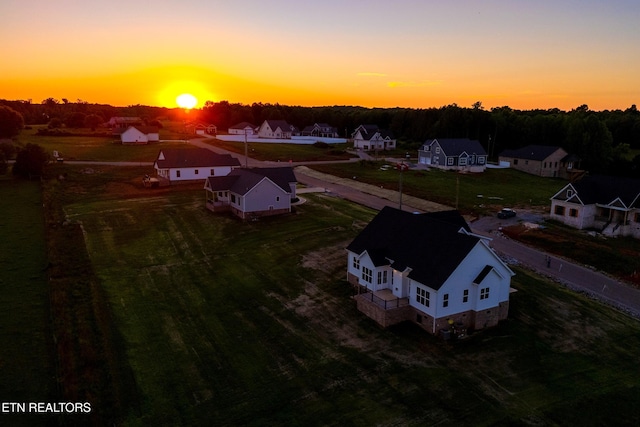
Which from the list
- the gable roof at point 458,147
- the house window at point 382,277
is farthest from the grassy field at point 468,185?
the house window at point 382,277

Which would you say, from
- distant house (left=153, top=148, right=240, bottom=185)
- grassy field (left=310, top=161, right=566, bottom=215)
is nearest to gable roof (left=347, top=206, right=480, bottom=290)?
grassy field (left=310, top=161, right=566, bottom=215)

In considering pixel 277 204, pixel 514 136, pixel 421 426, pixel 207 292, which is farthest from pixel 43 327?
pixel 514 136

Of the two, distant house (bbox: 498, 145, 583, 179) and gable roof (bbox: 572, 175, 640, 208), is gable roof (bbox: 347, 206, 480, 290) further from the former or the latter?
distant house (bbox: 498, 145, 583, 179)

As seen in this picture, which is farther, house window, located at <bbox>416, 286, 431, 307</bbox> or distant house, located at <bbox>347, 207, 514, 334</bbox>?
house window, located at <bbox>416, 286, 431, 307</bbox>

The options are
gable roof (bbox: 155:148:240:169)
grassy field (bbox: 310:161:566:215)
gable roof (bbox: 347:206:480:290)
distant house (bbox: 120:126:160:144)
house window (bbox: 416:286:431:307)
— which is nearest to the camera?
gable roof (bbox: 347:206:480:290)

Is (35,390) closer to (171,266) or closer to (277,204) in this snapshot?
(171,266)

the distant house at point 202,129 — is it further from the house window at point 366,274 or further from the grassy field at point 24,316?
the house window at point 366,274
